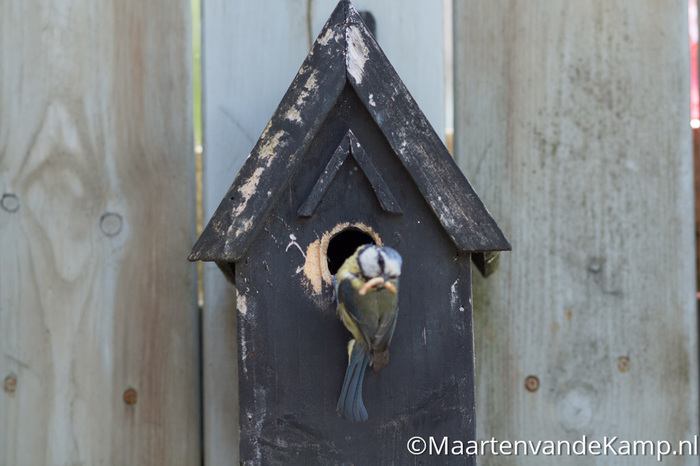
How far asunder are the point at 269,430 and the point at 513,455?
2.21 ft

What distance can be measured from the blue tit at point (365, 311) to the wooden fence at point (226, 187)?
17.9 inches

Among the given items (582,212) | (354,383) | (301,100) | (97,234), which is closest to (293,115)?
(301,100)

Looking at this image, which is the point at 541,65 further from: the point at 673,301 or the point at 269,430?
the point at 269,430

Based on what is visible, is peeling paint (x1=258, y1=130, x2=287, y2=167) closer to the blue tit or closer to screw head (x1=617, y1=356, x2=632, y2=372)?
the blue tit

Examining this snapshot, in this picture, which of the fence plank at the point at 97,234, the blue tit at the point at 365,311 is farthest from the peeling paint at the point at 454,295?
the fence plank at the point at 97,234

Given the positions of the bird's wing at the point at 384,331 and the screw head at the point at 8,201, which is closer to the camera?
the bird's wing at the point at 384,331

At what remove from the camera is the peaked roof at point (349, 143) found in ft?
4.66

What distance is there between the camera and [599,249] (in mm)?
1808

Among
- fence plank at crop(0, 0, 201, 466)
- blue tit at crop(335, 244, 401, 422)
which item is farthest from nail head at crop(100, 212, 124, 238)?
blue tit at crop(335, 244, 401, 422)

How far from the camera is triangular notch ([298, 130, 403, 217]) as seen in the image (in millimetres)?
1427

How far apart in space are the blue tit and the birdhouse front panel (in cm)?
3

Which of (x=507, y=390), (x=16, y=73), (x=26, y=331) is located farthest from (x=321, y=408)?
(x=16, y=73)

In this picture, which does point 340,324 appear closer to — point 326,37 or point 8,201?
point 326,37

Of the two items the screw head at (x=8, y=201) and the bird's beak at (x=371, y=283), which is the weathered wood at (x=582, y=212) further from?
the screw head at (x=8, y=201)
